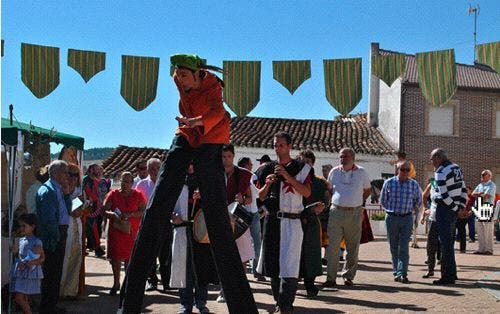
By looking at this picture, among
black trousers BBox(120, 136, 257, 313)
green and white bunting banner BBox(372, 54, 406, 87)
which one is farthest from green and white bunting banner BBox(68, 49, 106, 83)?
black trousers BBox(120, 136, 257, 313)

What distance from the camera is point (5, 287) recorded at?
28.9ft

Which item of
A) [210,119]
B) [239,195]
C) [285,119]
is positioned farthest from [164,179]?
[285,119]

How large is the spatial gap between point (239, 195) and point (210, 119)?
3.17 metres

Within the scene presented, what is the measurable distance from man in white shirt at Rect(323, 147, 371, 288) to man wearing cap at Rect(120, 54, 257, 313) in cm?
635

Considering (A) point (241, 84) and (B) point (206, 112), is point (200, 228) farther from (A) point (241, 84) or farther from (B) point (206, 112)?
(A) point (241, 84)

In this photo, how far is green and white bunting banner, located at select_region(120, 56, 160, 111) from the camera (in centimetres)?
1275

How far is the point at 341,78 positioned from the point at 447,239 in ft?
10.5

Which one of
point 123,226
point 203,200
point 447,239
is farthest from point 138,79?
point 203,200

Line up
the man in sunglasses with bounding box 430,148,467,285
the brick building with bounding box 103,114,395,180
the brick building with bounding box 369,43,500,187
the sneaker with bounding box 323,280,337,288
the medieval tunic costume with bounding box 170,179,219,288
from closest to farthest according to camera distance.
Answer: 1. the medieval tunic costume with bounding box 170,179,219,288
2. the sneaker with bounding box 323,280,337,288
3. the man in sunglasses with bounding box 430,148,467,285
4. the brick building with bounding box 369,43,500,187
5. the brick building with bounding box 103,114,395,180

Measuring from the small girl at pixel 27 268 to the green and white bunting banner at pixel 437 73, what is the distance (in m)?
7.22

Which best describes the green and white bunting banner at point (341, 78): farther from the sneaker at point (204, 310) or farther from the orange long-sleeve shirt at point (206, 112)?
the orange long-sleeve shirt at point (206, 112)

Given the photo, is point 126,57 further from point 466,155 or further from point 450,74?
point 466,155

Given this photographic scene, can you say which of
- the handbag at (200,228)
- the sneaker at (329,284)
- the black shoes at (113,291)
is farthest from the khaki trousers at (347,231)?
the handbag at (200,228)

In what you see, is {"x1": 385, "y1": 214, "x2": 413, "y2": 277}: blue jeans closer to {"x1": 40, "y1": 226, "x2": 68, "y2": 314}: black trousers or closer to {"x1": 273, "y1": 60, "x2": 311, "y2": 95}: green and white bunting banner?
{"x1": 273, "y1": 60, "x2": 311, "y2": 95}: green and white bunting banner
